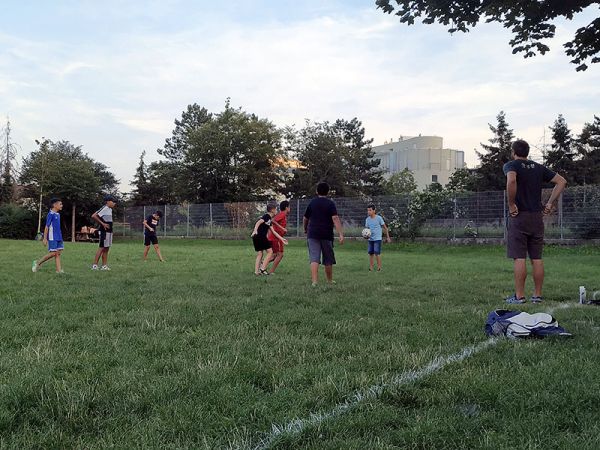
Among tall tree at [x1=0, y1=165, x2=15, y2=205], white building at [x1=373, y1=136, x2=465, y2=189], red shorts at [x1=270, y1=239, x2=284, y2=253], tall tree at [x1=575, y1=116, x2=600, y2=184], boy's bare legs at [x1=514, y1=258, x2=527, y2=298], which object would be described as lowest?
boy's bare legs at [x1=514, y1=258, x2=527, y2=298]

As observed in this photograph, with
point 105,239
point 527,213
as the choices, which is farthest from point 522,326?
point 105,239

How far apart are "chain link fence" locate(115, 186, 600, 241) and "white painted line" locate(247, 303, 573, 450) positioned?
18485 millimetres

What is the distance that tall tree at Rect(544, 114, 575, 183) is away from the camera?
171ft

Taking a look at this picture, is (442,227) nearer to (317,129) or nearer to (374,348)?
(374,348)

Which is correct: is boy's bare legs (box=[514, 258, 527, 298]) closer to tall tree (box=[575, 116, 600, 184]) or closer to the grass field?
the grass field

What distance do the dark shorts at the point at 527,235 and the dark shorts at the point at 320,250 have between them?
3207 mm

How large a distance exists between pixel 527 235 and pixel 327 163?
45923mm

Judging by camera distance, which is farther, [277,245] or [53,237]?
[277,245]

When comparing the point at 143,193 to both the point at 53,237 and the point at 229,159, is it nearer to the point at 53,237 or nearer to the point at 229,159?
the point at 229,159

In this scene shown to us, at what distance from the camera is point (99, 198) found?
1631 inches

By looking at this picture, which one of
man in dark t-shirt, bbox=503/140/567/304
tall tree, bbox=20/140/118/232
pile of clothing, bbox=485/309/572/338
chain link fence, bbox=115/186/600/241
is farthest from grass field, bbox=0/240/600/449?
tall tree, bbox=20/140/118/232

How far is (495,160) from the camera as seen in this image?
172ft

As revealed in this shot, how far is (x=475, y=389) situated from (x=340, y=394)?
0.87 m

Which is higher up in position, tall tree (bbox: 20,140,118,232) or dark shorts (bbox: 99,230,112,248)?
tall tree (bbox: 20,140,118,232)
